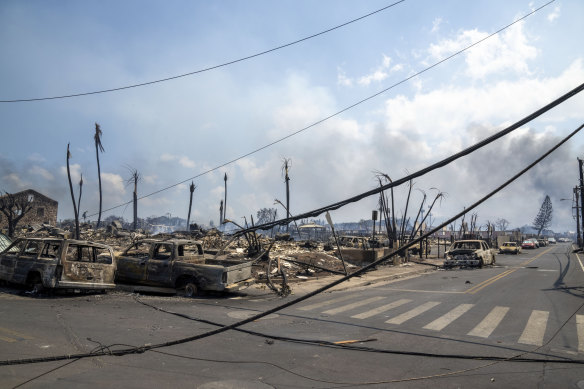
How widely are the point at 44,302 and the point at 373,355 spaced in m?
8.16

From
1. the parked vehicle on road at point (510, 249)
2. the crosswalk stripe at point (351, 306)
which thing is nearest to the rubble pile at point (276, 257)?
the crosswalk stripe at point (351, 306)

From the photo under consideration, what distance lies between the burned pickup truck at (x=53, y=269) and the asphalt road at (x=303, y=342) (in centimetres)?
41

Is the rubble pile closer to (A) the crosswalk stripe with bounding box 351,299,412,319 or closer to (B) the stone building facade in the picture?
(A) the crosswalk stripe with bounding box 351,299,412,319

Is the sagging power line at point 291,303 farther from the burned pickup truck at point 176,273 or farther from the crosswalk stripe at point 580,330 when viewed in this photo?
the burned pickup truck at point 176,273

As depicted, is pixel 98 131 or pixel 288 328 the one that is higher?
pixel 98 131

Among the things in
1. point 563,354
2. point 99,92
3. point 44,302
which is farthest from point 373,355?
point 99,92

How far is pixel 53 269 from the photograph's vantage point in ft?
32.0

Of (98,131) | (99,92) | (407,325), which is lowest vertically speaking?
(407,325)

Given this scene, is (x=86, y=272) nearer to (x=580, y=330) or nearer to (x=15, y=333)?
(x=15, y=333)

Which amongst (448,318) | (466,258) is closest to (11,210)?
(448,318)

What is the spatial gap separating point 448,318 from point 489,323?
0.82m

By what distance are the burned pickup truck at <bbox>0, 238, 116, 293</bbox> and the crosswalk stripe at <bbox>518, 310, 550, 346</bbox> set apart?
10319 millimetres

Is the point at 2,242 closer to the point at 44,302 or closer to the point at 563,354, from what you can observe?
the point at 44,302

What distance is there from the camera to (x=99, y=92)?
53.7 feet
